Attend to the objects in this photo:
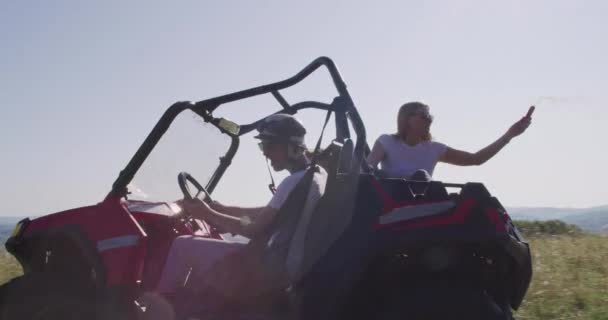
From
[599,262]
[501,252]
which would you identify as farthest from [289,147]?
[599,262]

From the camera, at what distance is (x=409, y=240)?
10.4 feet

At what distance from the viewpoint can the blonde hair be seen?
195 inches

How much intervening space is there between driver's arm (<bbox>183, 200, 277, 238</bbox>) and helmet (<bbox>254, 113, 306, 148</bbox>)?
505 mm

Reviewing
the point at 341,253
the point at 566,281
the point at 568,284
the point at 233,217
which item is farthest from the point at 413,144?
the point at 566,281

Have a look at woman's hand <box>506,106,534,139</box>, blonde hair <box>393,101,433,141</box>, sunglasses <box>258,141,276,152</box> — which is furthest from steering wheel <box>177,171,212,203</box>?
woman's hand <box>506,106,534,139</box>

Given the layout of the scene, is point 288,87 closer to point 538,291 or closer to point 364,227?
point 364,227

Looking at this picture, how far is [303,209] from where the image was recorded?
378 centimetres

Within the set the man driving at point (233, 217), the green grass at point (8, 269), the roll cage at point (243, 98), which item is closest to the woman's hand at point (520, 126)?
the roll cage at point (243, 98)

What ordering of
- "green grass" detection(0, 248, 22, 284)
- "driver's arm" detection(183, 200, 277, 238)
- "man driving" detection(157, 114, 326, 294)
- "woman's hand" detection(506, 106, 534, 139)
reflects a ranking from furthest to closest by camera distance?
1. "green grass" detection(0, 248, 22, 284)
2. "woman's hand" detection(506, 106, 534, 139)
3. "man driving" detection(157, 114, 326, 294)
4. "driver's arm" detection(183, 200, 277, 238)

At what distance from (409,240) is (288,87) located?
153 centimetres

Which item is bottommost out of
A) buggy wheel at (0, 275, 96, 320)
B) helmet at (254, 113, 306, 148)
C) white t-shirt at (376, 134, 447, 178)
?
buggy wheel at (0, 275, 96, 320)

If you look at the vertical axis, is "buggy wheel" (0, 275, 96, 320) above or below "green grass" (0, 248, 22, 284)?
above

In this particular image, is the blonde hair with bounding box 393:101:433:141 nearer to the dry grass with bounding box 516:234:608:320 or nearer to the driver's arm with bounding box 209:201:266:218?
the driver's arm with bounding box 209:201:266:218

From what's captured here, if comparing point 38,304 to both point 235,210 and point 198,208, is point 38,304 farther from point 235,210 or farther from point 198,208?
point 235,210
